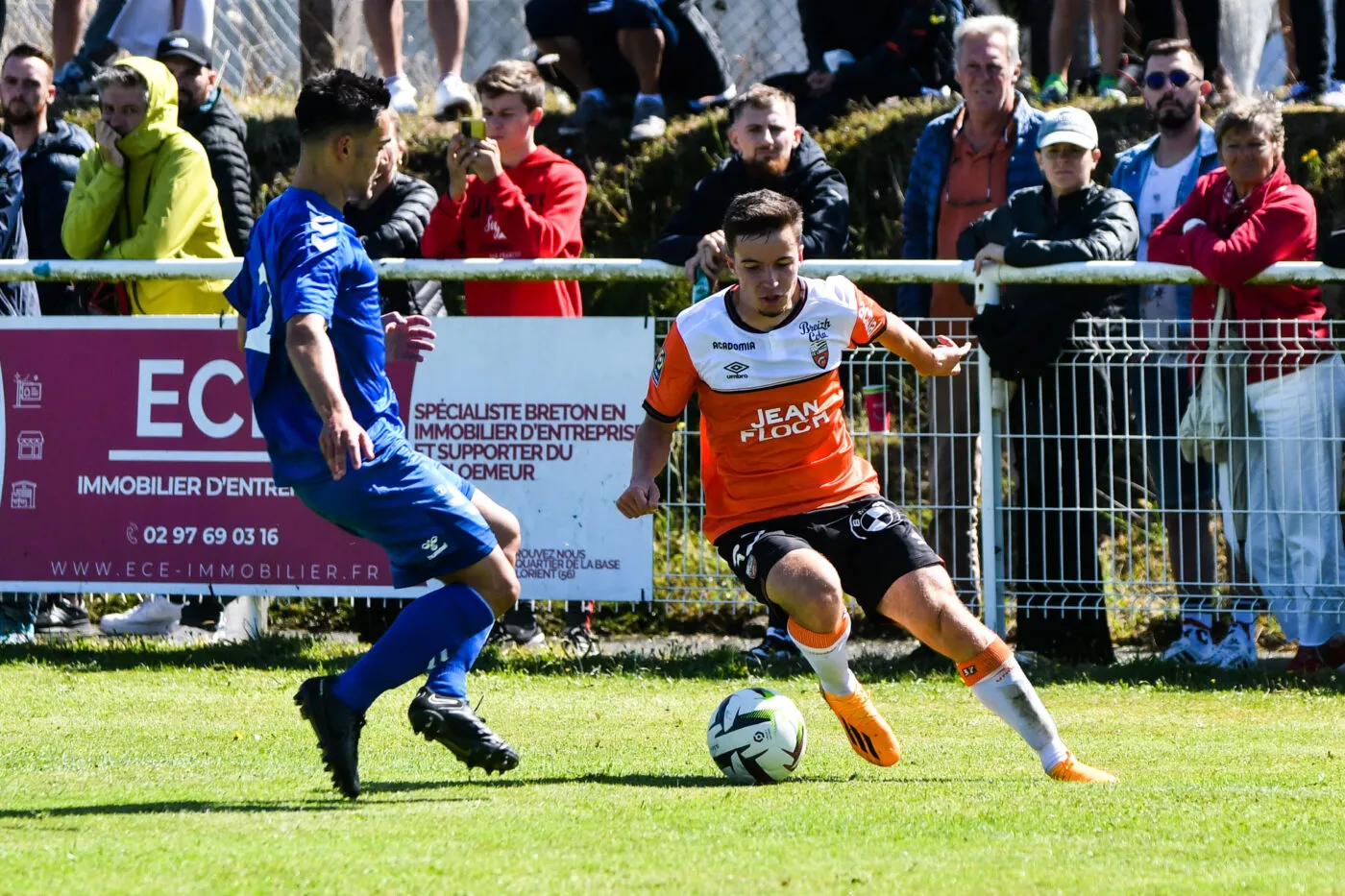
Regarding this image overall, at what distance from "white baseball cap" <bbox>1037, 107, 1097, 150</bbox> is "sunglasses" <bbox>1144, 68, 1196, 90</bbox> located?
94 cm

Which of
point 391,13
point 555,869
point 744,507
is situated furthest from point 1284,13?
point 555,869

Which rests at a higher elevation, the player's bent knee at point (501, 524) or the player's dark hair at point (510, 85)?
the player's dark hair at point (510, 85)

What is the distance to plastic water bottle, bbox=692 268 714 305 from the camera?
8.72m

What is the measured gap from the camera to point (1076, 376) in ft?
28.4

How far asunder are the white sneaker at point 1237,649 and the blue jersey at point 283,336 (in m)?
4.80

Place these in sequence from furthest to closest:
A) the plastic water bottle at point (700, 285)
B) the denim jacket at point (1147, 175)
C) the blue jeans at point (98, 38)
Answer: the blue jeans at point (98, 38), the denim jacket at point (1147, 175), the plastic water bottle at point (700, 285)

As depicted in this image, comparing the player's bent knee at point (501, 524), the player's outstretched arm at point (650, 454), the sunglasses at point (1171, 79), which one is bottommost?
the player's bent knee at point (501, 524)

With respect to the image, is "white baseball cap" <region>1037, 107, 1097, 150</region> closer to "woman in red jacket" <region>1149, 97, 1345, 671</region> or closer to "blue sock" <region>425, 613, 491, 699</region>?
"woman in red jacket" <region>1149, 97, 1345, 671</region>

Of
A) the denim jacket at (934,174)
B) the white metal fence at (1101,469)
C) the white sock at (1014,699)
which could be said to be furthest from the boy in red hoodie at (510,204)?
the white sock at (1014,699)

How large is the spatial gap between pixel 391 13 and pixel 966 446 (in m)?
6.28

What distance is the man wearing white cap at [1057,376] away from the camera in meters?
8.55

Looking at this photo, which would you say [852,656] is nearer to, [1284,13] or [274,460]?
[274,460]

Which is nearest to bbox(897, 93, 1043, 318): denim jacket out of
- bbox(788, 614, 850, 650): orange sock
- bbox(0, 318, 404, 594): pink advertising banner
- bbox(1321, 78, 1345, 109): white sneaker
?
bbox(0, 318, 404, 594): pink advertising banner

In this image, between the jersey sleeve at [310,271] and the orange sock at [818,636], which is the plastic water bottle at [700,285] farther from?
the jersey sleeve at [310,271]
